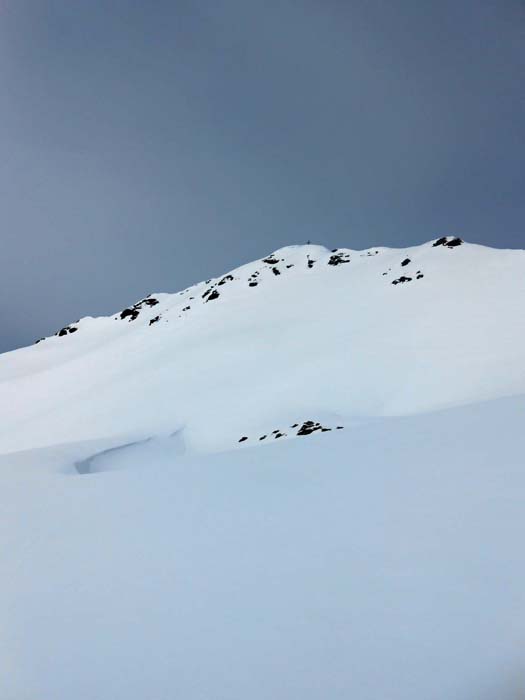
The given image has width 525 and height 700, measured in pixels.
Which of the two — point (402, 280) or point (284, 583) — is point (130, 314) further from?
point (284, 583)

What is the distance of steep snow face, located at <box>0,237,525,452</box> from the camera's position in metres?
19.4

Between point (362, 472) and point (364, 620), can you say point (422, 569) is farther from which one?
point (362, 472)

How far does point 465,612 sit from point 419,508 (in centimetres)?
184

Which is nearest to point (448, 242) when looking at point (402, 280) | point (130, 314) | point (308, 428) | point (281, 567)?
point (402, 280)

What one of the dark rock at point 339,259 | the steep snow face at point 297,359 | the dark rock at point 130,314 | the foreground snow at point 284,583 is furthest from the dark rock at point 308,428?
the dark rock at point 130,314

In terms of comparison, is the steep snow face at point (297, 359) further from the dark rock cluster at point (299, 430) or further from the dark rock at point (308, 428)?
the dark rock at point (308, 428)

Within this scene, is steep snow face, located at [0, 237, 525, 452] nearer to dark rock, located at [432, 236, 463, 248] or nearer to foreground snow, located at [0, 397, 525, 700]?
dark rock, located at [432, 236, 463, 248]

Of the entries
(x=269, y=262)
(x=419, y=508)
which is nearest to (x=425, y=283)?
(x=269, y=262)

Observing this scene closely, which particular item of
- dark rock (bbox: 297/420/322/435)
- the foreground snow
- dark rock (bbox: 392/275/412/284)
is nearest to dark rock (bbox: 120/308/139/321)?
dark rock (bbox: 392/275/412/284)

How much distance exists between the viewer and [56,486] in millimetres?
8820

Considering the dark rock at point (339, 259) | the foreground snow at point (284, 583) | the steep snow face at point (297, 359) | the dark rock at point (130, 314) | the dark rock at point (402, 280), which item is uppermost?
the dark rock at point (130, 314)

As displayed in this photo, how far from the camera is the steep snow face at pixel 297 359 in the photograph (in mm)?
19375

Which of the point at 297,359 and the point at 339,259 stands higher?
the point at 339,259

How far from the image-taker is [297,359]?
25875mm
